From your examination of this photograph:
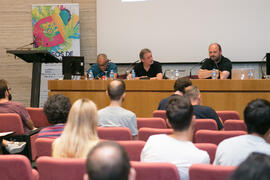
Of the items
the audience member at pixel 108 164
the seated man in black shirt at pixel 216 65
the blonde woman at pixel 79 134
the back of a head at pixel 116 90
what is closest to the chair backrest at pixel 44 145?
the blonde woman at pixel 79 134

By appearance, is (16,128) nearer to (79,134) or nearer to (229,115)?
(79,134)

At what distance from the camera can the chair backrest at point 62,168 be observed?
1629 mm

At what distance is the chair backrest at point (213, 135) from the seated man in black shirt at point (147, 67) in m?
3.35

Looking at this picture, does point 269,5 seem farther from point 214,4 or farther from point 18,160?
point 18,160

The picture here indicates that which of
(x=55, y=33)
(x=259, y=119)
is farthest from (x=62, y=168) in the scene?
(x=55, y=33)

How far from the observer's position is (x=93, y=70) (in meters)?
6.15

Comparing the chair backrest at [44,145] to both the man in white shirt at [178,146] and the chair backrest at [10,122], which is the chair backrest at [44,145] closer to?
the man in white shirt at [178,146]

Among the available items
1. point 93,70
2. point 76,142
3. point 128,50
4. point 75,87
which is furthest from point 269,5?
point 76,142

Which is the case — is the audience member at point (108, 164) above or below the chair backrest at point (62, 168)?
above

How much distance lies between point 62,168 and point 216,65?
14.1ft

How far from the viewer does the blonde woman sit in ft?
6.03

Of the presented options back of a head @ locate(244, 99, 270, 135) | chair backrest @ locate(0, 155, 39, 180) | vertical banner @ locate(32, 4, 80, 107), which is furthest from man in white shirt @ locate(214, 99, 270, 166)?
vertical banner @ locate(32, 4, 80, 107)

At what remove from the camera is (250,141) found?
1.85 meters

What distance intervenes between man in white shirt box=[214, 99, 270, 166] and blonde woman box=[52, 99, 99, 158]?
77 centimetres
